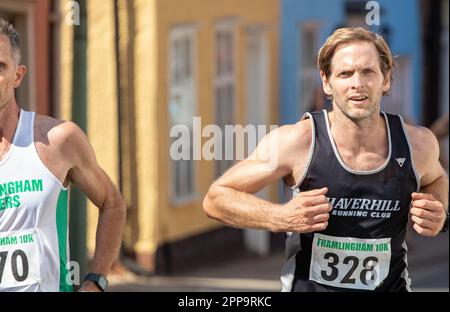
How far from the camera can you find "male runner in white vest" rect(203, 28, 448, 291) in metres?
4.80

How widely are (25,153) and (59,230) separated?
1.05ft

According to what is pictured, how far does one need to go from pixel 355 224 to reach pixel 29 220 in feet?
4.19

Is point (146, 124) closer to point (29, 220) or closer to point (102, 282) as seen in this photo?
point (102, 282)

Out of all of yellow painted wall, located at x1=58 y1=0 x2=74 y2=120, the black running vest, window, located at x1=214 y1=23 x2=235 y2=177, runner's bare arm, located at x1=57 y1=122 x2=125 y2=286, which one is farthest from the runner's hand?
window, located at x1=214 y1=23 x2=235 y2=177

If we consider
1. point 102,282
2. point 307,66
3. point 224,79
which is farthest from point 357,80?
point 307,66

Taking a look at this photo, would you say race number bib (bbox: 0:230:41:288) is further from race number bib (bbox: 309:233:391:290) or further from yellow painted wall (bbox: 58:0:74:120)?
yellow painted wall (bbox: 58:0:74:120)

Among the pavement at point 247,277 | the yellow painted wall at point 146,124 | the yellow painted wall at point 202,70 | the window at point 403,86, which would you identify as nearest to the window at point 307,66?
the yellow painted wall at point 202,70

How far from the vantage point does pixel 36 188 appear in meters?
4.52

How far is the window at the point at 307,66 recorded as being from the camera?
16.9 metres

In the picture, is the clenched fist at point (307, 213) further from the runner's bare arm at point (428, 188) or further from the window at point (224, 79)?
the window at point (224, 79)

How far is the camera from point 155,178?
504 inches

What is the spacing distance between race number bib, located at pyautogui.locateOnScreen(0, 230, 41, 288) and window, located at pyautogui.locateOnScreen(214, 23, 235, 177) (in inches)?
384

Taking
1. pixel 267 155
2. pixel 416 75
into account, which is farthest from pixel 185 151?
pixel 416 75
